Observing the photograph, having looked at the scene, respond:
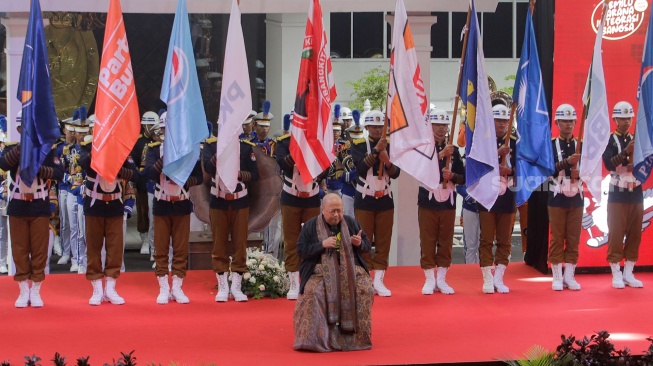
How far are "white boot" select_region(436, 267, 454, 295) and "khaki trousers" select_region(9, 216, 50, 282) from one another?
4.02 meters

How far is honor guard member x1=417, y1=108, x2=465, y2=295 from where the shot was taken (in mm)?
11023

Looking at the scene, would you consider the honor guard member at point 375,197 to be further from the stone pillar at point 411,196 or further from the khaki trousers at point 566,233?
the khaki trousers at point 566,233

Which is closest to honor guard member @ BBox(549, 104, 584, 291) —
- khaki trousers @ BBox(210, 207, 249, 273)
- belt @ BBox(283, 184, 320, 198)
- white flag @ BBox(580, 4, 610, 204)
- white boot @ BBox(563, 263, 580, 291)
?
white boot @ BBox(563, 263, 580, 291)

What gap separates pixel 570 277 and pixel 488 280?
934 millimetres

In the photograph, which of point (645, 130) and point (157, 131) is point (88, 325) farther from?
point (645, 130)

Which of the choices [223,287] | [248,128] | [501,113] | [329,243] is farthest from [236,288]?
[501,113]

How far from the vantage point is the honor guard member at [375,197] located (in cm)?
1098

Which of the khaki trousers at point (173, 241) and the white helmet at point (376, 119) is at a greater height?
the white helmet at point (376, 119)

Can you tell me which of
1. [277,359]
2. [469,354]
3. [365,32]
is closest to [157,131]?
[277,359]

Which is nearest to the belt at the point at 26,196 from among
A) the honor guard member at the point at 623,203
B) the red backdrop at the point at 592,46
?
the red backdrop at the point at 592,46

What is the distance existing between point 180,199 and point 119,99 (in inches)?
45.2

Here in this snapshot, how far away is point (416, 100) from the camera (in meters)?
10.7

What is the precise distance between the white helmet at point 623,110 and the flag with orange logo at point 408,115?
2178 millimetres

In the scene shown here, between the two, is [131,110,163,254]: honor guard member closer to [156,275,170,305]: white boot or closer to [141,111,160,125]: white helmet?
[141,111,160,125]: white helmet
